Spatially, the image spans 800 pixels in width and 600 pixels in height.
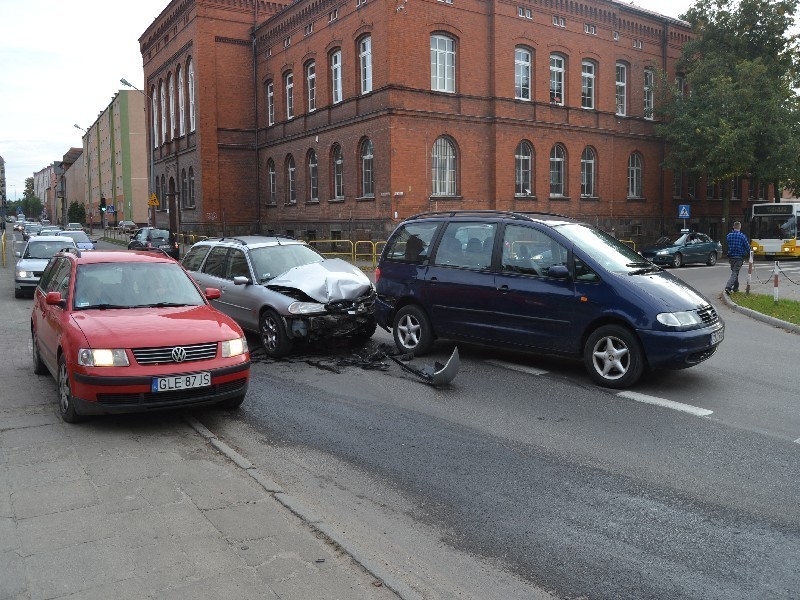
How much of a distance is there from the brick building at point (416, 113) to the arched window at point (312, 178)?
0.33 feet

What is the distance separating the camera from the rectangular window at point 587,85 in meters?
35.4

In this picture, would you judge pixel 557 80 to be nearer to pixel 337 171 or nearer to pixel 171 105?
pixel 337 171

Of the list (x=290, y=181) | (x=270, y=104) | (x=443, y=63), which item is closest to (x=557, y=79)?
(x=443, y=63)

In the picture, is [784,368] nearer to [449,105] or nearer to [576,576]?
[576,576]

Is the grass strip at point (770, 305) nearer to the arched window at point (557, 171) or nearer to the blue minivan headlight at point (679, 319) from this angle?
the blue minivan headlight at point (679, 319)

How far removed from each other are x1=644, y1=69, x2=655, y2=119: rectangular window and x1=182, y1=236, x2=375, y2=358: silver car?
31527mm

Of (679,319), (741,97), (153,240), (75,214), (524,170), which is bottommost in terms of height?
(679,319)

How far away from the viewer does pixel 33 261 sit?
2000 cm

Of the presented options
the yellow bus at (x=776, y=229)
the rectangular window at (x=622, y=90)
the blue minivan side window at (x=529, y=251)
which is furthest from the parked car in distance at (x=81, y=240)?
the yellow bus at (x=776, y=229)

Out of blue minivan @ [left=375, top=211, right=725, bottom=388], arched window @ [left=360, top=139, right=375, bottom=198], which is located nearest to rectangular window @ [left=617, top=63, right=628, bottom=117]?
arched window @ [left=360, top=139, right=375, bottom=198]

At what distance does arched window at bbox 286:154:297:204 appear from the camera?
39344 mm

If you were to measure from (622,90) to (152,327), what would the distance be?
35.5 m

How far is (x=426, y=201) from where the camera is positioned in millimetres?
30094

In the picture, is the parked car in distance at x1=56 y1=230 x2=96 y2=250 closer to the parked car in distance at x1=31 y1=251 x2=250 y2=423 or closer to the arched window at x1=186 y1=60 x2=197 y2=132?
the arched window at x1=186 y1=60 x2=197 y2=132
